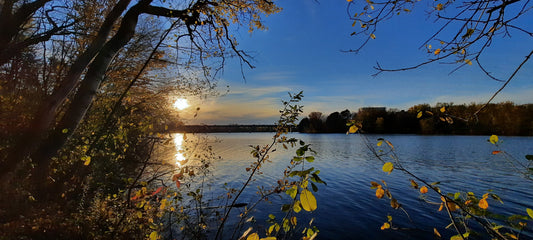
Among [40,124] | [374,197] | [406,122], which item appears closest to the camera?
[40,124]

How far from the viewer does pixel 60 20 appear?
6363 mm

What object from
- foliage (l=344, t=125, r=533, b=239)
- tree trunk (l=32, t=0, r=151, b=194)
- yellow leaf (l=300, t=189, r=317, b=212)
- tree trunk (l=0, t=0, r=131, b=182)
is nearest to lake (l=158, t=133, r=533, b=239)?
tree trunk (l=32, t=0, r=151, b=194)

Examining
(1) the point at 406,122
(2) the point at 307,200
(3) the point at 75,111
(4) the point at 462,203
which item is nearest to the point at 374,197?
(4) the point at 462,203

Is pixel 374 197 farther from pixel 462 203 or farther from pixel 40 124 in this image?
pixel 40 124

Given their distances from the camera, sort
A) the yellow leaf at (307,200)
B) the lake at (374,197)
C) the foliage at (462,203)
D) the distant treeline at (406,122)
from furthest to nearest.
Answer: the distant treeline at (406,122)
the lake at (374,197)
the foliage at (462,203)
the yellow leaf at (307,200)

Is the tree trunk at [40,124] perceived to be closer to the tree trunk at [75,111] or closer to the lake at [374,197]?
the tree trunk at [75,111]

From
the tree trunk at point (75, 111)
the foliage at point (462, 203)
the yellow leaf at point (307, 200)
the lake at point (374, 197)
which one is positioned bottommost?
the lake at point (374, 197)

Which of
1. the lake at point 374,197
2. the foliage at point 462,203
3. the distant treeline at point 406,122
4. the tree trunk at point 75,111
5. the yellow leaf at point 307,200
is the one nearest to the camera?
the yellow leaf at point 307,200

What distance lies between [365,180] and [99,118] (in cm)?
1492

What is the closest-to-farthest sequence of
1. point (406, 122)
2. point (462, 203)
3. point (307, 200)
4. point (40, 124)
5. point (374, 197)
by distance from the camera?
point (307, 200), point (462, 203), point (40, 124), point (374, 197), point (406, 122)

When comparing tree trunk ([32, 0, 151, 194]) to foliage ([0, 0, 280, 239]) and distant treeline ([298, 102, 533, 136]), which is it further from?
distant treeline ([298, 102, 533, 136])

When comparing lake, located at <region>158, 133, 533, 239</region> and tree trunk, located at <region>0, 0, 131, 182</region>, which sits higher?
tree trunk, located at <region>0, 0, 131, 182</region>

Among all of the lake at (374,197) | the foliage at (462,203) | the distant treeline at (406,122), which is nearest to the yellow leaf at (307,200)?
the foliage at (462,203)

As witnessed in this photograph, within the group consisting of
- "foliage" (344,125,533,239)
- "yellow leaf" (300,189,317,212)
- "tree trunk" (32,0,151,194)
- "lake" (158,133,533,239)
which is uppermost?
"tree trunk" (32,0,151,194)
